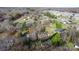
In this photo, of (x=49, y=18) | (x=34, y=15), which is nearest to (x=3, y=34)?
(x=34, y=15)

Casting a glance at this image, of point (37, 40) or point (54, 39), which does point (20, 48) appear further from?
point (54, 39)

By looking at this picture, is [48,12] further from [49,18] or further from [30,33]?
[30,33]

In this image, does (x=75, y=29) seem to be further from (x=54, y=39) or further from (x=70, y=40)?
(x=54, y=39)

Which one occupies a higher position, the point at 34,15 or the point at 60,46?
the point at 34,15

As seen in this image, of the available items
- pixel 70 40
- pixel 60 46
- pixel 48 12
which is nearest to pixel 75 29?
pixel 70 40
